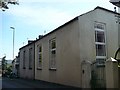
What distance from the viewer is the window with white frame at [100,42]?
17.8m

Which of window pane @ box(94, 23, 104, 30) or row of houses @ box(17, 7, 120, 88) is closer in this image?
row of houses @ box(17, 7, 120, 88)

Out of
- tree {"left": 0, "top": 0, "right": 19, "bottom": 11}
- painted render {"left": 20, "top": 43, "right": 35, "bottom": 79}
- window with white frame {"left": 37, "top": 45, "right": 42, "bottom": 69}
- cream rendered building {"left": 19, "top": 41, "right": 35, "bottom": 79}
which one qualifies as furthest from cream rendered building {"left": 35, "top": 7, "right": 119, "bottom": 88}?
painted render {"left": 20, "top": 43, "right": 35, "bottom": 79}

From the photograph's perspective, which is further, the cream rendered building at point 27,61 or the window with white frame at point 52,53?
the cream rendered building at point 27,61

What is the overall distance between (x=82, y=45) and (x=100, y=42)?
2157mm

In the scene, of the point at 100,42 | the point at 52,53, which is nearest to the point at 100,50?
the point at 100,42

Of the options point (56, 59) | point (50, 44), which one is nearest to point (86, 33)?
point (56, 59)

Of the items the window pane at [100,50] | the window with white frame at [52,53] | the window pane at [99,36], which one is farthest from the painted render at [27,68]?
the window pane at [99,36]

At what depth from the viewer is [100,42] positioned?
714 inches

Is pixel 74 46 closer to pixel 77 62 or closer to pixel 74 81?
pixel 77 62

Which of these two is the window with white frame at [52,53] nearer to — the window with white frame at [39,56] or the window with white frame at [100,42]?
the window with white frame at [39,56]

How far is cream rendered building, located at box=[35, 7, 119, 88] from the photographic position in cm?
1656

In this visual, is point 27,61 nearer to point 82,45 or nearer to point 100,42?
point 100,42

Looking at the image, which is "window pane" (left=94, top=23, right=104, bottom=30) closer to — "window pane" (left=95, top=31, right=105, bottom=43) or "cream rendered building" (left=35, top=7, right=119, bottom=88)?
"cream rendered building" (left=35, top=7, right=119, bottom=88)

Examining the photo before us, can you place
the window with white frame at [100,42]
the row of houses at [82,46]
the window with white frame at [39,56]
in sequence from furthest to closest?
the window with white frame at [39,56], the window with white frame at [100,42], the row of houses at [82,46]
